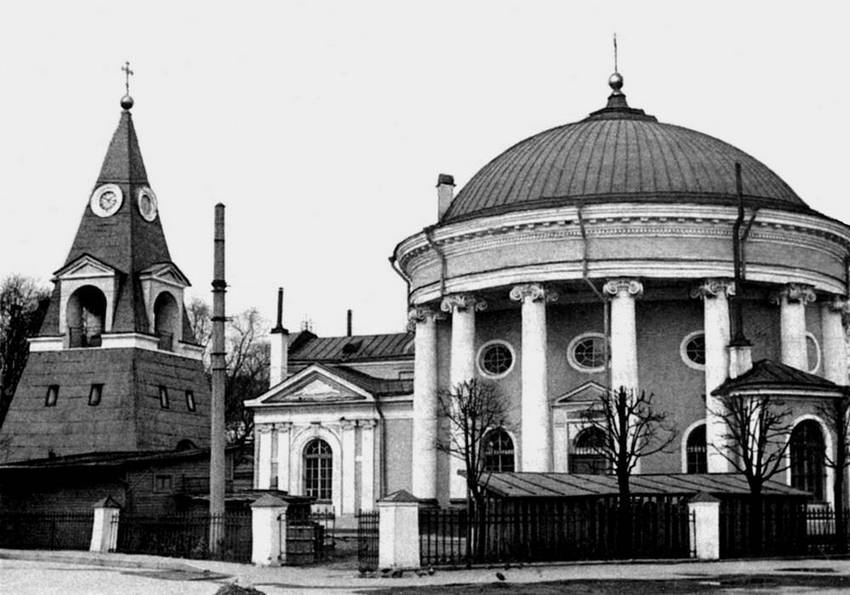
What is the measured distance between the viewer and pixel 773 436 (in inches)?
1184

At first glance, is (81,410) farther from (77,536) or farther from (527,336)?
(527,336)

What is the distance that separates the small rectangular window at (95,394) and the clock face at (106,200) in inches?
247

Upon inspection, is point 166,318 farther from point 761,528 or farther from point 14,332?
point 761,528

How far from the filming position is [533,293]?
34.1 meters

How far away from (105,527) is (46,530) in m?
4.69

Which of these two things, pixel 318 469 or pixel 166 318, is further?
pixel 166 318

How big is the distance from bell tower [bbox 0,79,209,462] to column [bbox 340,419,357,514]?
5506 mm

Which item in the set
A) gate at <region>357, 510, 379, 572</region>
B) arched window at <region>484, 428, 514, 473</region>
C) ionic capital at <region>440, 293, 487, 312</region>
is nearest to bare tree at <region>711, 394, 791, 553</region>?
arched window at <region>484, 428, 514, 473</region>

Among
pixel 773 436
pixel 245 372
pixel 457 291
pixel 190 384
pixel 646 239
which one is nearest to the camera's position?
pixel 773 436

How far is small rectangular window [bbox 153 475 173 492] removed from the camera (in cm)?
3625

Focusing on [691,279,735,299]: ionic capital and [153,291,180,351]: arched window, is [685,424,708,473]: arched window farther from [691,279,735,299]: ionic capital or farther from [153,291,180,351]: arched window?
[153,291,180,351]: arched window

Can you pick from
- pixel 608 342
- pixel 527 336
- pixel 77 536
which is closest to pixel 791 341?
pixel 608 342

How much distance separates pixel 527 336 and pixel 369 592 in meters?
15.7

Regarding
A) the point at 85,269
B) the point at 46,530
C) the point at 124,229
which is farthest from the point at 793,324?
the point at 85,269
